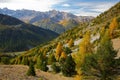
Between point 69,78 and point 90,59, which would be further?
point 69,78

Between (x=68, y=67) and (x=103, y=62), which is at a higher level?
(x=103, y=62)

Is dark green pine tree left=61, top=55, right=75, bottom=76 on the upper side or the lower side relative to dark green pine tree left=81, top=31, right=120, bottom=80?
lower

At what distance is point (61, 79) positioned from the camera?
72812 millimetres

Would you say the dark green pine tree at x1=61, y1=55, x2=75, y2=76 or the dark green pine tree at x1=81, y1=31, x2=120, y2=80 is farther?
the dark green pine tree at x1=61, y1=55, x2=75, y2=76

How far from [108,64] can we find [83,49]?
89.9ft

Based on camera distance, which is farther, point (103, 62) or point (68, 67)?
point (68, 67)

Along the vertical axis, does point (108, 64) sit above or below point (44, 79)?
above

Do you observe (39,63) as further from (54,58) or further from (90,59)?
(90,59)

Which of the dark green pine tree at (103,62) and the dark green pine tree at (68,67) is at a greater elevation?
the dark green pine tree at (103,62)

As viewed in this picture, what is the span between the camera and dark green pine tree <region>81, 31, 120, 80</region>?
1890 inches

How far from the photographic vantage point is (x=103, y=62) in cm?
4841

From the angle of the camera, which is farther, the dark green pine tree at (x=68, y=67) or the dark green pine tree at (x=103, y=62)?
the dark green pine tree at (x=68, y=67)

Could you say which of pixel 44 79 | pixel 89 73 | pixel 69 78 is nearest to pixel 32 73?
pixel 44 79

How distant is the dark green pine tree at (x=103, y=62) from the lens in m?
48.0
